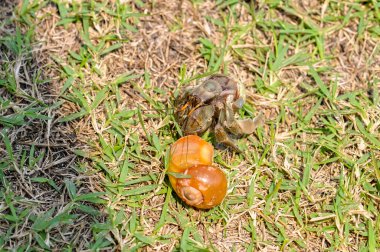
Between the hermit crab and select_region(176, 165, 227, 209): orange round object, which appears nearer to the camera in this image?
select_region(176, 165, 227, 209): orange round object

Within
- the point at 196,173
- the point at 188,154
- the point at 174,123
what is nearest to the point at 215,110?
the point at 174,123

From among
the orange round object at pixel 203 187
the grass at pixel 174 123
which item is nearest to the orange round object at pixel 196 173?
the orange round object at pixel 203 187

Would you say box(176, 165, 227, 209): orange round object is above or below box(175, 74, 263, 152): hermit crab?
below

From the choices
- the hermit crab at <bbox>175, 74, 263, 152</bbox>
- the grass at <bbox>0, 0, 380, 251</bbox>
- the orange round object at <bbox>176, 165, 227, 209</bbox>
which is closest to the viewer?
the orange round object at <bbox>176, 165, 227, 209</bbox>

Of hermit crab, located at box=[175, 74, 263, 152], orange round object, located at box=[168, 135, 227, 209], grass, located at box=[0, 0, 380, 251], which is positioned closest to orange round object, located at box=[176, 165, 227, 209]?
orange round object, located at box=[168, 135, 227, 209]

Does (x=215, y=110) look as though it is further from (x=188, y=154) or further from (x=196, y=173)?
(x=196, y=173)

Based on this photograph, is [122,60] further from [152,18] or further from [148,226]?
[148,226]

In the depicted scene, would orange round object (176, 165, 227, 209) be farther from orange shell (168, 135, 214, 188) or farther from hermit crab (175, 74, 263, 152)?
hermit crab (175, 74, 263, 152)
